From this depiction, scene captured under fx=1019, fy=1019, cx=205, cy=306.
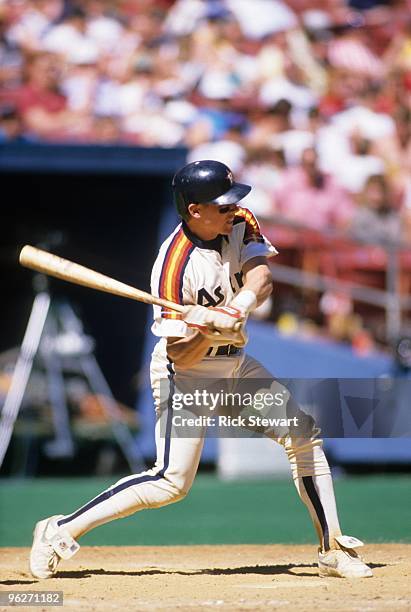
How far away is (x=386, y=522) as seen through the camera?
662 cm

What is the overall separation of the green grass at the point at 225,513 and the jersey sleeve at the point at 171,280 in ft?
7.44

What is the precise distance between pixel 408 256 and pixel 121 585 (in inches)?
272

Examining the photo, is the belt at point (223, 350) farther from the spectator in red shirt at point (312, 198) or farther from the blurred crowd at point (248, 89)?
the spectator in red shirt at point (312, 198)

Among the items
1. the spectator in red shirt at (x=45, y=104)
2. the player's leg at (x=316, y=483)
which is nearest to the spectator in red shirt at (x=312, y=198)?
the spectator in red shirt at (x=45, y=104)

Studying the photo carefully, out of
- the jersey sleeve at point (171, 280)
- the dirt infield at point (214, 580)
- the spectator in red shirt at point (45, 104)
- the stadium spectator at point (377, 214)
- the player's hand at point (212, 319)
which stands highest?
the spectator in red shirt at point (45, 104)

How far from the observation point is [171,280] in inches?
166

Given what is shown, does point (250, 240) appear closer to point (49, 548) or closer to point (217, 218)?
point (217, 218)

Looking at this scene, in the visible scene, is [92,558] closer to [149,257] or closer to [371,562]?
[371,562]

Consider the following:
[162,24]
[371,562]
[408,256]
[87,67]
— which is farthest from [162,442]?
[162,24]

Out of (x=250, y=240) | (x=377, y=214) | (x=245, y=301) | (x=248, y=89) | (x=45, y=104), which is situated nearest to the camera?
(x=245, y=301)

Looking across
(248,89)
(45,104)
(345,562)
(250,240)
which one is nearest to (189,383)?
(250,240)

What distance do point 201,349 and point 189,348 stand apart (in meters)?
0.05

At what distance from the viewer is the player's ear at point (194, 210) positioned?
167 inches

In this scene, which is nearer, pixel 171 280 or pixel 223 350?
pixel 171 280
